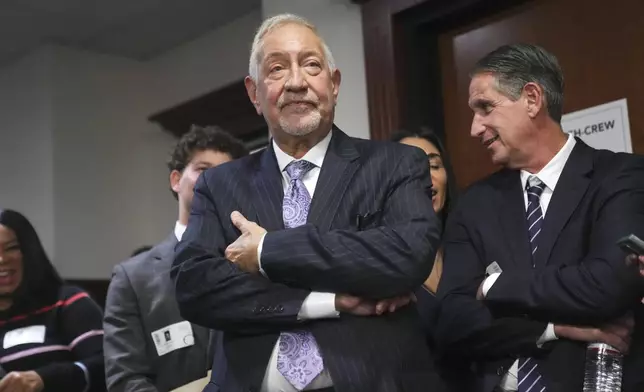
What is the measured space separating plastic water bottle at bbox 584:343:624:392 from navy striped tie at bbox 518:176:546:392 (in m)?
0.10

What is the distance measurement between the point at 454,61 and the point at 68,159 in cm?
265

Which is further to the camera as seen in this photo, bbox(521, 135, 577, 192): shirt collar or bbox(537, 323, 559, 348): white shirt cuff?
bbox(521, 135, 577, 192): shirt collar

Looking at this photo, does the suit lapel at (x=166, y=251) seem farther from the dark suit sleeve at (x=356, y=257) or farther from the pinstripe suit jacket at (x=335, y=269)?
the dark suit sleeve at (x=356, y=257)

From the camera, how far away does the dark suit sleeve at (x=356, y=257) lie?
1511 mm

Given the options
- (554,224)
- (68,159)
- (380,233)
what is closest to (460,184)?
(554,224)

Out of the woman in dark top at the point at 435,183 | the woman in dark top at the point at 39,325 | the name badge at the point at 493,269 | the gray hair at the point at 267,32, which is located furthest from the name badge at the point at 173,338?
the name badge at the point at 493,269

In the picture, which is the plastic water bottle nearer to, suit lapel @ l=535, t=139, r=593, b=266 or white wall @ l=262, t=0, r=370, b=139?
suit lapel @ l=535, t=139, r=593, b=266

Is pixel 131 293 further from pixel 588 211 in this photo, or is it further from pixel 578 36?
pixel 578 36

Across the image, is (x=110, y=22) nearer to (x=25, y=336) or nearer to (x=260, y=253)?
(x=25, y=336)

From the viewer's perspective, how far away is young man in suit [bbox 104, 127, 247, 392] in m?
2.24

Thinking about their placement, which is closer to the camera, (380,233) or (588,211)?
(380,233)

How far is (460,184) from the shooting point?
3.09 meters

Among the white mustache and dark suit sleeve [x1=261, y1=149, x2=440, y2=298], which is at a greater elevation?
the white mustache

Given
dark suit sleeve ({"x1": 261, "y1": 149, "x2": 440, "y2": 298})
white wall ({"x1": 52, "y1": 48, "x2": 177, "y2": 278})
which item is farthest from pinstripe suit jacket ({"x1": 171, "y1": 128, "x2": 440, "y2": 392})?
white wall ({"x1": 52, "y1": 48, "x2": 177, "y2": 278})
